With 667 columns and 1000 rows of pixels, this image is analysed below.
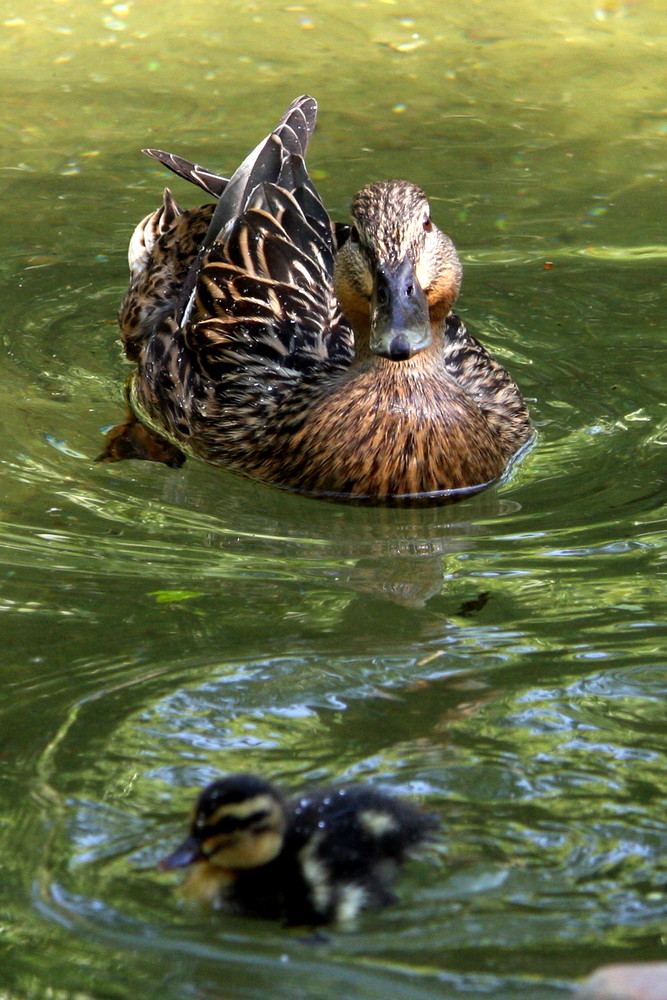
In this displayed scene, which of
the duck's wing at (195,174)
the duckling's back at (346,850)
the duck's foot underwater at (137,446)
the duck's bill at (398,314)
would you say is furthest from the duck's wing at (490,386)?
the duckling's back at (346,850)

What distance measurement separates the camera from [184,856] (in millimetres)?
2953

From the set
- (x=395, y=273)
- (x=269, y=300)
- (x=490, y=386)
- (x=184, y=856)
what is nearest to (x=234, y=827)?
(x=184, y=856)

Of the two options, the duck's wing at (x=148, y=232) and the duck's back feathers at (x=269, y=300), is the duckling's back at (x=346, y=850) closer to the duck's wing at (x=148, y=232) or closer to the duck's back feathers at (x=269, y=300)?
the duck's back feathers at (x=269, y=300)

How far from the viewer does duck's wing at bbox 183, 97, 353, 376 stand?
219 inches

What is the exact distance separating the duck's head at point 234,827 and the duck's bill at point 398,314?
5.87 feet

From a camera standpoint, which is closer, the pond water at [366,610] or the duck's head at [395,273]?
the pond water at [366,610]

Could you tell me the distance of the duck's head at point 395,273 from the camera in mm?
4516

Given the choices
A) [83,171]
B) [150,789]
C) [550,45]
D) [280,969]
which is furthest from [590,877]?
[550,45]

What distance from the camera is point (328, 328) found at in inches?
222

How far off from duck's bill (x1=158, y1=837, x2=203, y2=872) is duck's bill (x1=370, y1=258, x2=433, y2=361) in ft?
6.18

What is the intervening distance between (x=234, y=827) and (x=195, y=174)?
4.22 metres

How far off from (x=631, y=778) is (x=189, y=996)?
3.54 ft

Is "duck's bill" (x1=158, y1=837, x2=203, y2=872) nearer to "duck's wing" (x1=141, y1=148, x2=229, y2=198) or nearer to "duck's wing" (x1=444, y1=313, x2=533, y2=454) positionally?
"duck's wing" (x1=444, y1=313, x2=533, y2=454)

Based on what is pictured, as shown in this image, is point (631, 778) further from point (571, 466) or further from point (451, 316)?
point (451, 316)
